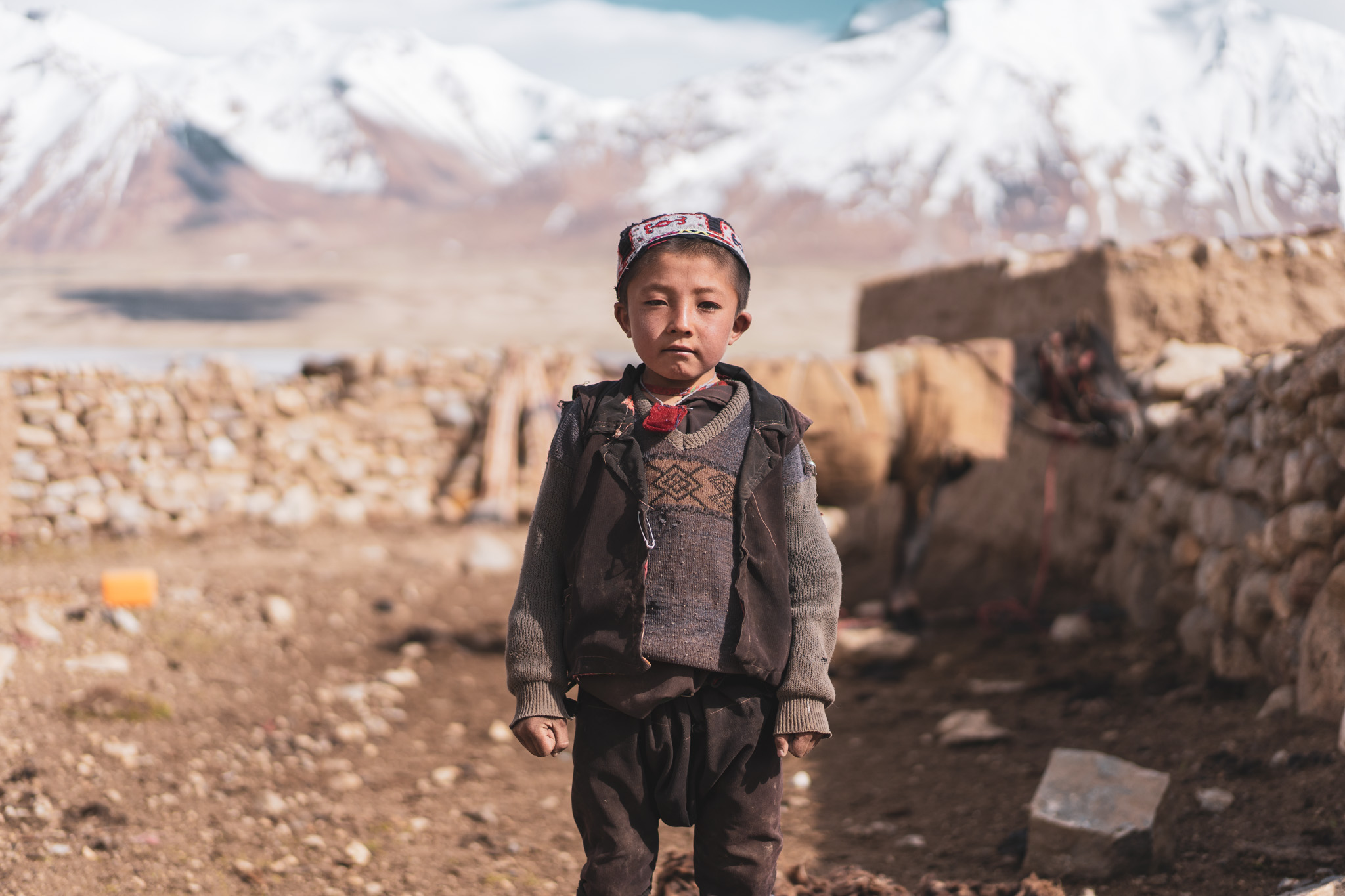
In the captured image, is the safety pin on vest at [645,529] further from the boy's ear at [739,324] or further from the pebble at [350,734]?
the pebble at [350,734]

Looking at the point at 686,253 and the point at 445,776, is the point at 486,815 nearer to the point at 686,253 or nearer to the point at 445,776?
the point at 445,776

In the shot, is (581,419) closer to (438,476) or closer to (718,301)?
(718,301)

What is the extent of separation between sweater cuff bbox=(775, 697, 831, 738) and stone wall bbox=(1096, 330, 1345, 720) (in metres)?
2.15

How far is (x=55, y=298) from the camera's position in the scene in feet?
106

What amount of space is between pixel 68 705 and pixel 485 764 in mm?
1562

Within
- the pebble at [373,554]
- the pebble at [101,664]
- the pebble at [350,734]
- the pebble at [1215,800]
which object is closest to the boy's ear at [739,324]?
the pebble at [1215,800]

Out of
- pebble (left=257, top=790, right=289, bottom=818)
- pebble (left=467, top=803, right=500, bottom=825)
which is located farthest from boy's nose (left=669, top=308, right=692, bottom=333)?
pebble (left=257, top=790, right=289, bottom=818)

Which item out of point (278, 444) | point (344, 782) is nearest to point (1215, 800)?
point (344, 782)

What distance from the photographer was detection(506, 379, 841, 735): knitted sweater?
164 cm

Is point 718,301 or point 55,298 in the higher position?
point 55,298

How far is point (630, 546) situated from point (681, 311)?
0.41 metres

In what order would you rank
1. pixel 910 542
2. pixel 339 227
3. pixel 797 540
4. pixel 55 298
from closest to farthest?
pixel 797 540
pixel 910 542
pixel 55 298
pixel 339 227

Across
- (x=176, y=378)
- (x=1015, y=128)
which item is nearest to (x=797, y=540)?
(x=176, y=378)

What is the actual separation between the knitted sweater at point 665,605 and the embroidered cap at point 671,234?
26cm
